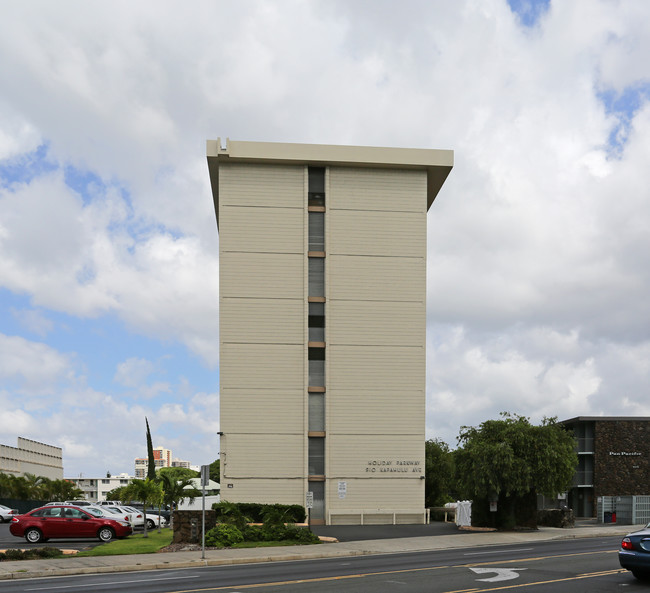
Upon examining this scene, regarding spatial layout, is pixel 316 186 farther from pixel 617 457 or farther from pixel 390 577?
pixel 390 577

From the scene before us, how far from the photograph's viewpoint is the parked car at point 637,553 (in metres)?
18.1

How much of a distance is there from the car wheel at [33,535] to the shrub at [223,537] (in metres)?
8.14

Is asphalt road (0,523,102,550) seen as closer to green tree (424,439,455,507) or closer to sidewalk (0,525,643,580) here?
sidewalk (0,525,643,580)

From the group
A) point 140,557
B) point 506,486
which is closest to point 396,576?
point 140,557

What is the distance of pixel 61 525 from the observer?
35.0m

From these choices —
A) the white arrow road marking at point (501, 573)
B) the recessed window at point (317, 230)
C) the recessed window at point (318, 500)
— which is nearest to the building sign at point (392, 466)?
the recessed window at point (318, 500)

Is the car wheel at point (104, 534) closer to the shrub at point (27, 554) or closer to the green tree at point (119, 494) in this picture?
the green tree at point (119, 494)

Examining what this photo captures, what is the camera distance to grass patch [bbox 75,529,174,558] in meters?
28.5

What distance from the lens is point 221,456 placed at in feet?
163

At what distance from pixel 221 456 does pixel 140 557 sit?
Answer: 74.2 feet

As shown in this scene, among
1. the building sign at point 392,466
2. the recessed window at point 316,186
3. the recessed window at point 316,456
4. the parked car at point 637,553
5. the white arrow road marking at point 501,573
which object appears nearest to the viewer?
the parked car at point 637,553

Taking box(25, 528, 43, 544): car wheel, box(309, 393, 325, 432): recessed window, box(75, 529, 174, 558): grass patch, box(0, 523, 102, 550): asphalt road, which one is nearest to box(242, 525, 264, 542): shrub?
box(75, 529, 174, 558): grass patch

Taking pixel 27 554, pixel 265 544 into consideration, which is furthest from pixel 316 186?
pixel 27 554

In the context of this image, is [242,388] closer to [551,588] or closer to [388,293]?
[388,293]
